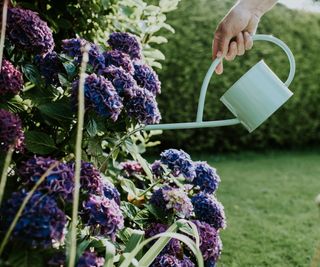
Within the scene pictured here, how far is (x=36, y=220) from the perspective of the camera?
1418 mm

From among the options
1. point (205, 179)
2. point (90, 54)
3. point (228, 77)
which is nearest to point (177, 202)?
point (205, 179)

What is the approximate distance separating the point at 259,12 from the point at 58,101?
73cm

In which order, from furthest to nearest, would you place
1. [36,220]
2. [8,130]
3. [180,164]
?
[180,164]
[8,130]
[36,220]

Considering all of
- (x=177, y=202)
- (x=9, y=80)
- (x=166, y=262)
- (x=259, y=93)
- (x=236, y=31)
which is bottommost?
(x=166, y=262)

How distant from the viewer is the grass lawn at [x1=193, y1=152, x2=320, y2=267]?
3.36 metres

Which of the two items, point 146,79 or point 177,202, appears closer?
point 177,202

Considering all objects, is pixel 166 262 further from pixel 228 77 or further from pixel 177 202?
pixel 228 77

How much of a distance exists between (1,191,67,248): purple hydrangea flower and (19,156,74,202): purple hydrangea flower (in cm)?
5

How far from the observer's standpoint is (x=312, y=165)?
6.08 metres

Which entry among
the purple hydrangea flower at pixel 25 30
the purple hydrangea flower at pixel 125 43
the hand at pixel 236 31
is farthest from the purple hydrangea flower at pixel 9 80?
the hand at pixel 236 31

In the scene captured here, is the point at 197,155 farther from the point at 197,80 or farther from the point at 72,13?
the point at 72,13

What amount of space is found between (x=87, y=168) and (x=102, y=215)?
14 centimetres

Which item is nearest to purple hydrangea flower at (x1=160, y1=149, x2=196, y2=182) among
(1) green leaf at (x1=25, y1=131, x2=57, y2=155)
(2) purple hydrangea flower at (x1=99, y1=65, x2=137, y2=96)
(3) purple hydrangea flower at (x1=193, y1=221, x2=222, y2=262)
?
(3) purple hydrangea flower at (x1=193, y1=221, x2=222, y2=262)

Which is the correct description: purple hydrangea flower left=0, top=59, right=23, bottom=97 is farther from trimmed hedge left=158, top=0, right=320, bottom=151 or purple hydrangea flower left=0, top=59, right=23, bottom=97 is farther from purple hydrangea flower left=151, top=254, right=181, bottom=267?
trimmed hedge left=158, top=0, right=320, bottom=151
